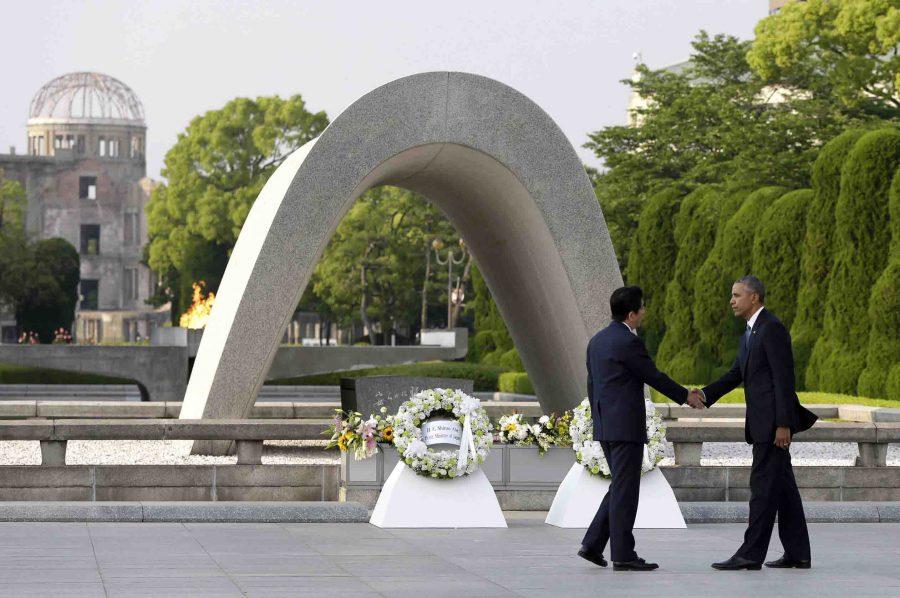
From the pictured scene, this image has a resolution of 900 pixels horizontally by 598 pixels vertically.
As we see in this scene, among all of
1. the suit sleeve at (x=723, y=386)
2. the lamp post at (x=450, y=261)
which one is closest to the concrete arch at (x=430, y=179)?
the suit sleeve at (x=723, y=386)

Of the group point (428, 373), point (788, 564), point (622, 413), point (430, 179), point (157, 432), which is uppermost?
point (430, 179)

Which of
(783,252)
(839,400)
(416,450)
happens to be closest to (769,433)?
(416,450)

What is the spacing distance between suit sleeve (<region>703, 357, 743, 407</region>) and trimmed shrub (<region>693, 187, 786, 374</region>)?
2532 cm

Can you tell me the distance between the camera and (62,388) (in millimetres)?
44906

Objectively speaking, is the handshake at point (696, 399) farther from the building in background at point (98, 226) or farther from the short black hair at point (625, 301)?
the building in background at point (98, 226)

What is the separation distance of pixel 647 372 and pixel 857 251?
21.2 m

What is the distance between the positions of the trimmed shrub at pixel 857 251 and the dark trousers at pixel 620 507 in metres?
20.4

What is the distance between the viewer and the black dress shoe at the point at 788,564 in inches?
427

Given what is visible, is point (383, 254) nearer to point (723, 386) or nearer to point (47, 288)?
point (47, 288)

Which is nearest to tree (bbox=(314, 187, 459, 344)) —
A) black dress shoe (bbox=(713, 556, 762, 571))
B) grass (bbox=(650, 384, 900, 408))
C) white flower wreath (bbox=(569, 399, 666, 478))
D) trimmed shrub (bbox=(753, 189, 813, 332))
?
trimmed shrub (bbox=(753, 189, 813, 332))

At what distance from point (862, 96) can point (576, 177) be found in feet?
98.9

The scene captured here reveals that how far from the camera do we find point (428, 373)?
47.1 metres

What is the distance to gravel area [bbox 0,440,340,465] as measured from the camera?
17592 millimetres

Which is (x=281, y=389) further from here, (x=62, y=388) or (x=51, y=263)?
(x=51, y=263)
